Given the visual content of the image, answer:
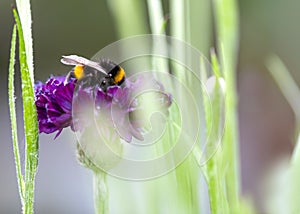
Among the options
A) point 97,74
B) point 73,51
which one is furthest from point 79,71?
point 73,51

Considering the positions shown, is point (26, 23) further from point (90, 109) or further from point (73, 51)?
point (73, 51)

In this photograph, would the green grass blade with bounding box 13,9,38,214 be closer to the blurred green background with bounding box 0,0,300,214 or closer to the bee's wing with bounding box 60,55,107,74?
the bee's wing with bounding box 60,55,107,74

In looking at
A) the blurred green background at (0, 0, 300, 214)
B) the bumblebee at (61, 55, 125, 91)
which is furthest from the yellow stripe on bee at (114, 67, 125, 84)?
the blurred green background at (0, 0, 300, 214)

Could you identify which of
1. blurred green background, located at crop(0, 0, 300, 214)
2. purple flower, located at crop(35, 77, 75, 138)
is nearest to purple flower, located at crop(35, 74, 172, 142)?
purple flower, located at crop(35, 77, 75, 138)

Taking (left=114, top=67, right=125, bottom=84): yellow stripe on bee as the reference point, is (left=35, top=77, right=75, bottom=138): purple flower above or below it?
below

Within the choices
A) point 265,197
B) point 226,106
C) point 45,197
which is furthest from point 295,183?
point 45,197

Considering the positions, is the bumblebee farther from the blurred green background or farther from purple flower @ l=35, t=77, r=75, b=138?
the blurred green background

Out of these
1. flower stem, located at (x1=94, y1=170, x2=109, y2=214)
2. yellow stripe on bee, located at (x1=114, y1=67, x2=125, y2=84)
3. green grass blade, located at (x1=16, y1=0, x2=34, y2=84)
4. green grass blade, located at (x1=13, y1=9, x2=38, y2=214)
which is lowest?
flower stem, located at (x1=94, y1=170, x2=109, y2=214)

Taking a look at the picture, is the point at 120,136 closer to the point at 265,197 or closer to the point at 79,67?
the point at 79,67

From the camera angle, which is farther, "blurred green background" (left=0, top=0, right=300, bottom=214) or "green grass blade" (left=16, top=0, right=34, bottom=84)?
"blurred green background" (left=0, top=0, right=300, bottom=214)
